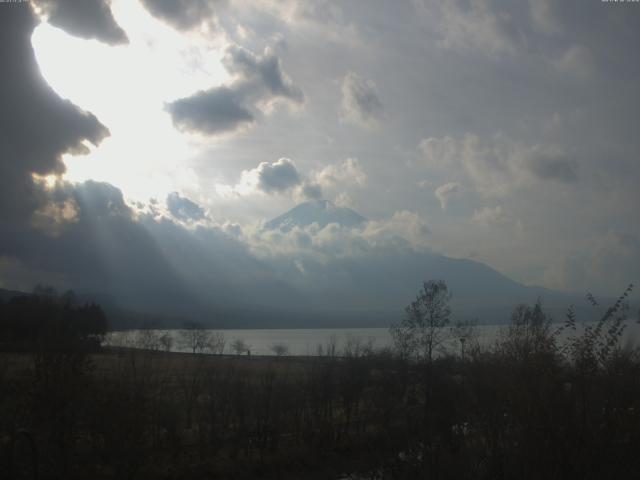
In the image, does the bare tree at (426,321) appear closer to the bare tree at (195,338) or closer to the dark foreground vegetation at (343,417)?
the dark foreground vegetation at (343,417)

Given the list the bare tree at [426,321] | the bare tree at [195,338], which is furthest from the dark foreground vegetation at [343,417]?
the bare tree at [195,338]

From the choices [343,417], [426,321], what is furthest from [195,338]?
[343,417]

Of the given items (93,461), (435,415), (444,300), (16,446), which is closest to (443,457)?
(435,415)

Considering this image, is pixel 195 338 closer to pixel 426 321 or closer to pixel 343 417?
pixel 426 321

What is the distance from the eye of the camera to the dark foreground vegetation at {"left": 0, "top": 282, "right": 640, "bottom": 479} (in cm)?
860

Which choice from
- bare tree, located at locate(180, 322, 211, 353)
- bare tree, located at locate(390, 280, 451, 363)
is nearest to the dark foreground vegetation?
bare tree, located at locate(390, 280, 451, 363)

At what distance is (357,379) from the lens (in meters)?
34.2

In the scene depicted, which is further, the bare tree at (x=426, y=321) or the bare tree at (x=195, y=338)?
the bare tree at (x=195, y=338)

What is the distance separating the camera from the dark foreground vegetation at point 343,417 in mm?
8602

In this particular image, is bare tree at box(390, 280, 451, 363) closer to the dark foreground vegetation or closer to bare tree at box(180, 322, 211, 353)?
the dark foreground vegetation

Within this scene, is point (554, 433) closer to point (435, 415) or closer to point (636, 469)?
point (636, 469)

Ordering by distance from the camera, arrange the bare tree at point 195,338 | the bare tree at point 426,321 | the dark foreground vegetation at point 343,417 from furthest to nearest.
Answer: the bare tree at point 195,338 < the bare tree at point 426,321 < the dark foreground vegetation at point 343,417

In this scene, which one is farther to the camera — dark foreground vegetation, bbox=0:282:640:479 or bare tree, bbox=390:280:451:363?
bare tree, bbox=390:280:451:363

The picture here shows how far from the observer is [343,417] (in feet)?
106
